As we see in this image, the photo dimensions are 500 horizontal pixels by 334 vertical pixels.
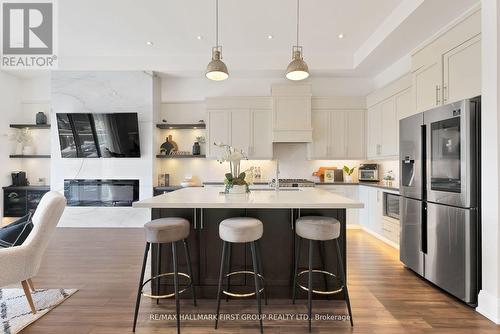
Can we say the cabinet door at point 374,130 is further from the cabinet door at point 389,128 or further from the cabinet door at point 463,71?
the cabinet door at point 463,71

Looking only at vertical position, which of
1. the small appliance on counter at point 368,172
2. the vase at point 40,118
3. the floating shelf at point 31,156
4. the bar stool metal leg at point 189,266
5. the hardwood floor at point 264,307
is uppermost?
the vase at point 40,118

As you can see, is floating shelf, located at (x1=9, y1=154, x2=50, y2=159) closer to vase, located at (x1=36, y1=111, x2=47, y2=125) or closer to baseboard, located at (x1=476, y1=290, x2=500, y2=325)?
vase, located at (x1=36, y1=111, x2=47, y2=125)

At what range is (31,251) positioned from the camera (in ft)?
7.42

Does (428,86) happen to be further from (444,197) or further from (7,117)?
(7,117)

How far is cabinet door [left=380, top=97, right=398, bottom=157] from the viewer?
14.6 feet

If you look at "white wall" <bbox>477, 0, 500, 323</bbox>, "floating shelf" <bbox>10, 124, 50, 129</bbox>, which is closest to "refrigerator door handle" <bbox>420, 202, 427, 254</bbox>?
"white wall" <bbox>477, 0, 500, 323</bbox>

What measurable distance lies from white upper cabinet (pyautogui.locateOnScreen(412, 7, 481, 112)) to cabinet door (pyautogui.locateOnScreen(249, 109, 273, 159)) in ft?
8.43

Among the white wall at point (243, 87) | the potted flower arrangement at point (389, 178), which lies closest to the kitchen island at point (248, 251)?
the potted flower arrangement at point (389, 178)

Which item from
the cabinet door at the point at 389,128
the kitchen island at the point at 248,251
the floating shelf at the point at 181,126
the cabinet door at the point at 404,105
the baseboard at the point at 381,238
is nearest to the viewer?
the kitchen island at the point at 248,251

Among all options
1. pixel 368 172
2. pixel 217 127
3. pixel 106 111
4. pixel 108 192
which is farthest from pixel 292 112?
pixel 108 192

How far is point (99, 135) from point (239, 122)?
2729 millimetres

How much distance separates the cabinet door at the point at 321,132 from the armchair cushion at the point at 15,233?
4.50 m

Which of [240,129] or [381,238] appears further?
[240,129]

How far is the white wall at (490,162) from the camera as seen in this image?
2.22 m
